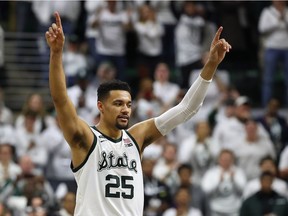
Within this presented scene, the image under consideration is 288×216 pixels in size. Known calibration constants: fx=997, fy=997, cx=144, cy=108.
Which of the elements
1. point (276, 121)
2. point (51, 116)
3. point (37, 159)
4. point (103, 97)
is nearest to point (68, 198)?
point (37, 159)

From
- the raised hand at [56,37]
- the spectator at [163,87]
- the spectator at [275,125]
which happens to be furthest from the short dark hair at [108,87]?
the spectator at [163,87]

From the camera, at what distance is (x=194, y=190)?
14680mm

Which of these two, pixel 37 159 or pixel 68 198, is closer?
pixel 68 198

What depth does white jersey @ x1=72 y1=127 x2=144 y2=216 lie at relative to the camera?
780cm

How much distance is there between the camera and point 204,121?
1597 centimetres

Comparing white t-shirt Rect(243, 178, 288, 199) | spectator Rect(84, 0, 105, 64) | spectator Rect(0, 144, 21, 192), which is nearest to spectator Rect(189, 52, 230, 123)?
spectator Rect(84, 0, 105, 64)

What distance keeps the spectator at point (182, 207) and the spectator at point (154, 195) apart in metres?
0.14

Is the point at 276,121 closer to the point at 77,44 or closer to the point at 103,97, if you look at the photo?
the point at 77,44

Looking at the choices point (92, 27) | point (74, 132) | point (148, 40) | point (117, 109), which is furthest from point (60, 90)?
point (148, 40)

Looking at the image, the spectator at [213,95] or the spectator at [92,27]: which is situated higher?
the spectator at [92,27]

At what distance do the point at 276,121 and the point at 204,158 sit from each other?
189 centimetres

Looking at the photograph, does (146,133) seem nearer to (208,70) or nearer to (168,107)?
(208,70)

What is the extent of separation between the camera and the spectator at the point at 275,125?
643 inches

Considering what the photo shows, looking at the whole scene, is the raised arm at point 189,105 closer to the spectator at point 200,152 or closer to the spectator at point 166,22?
the spectator at point 200,152
